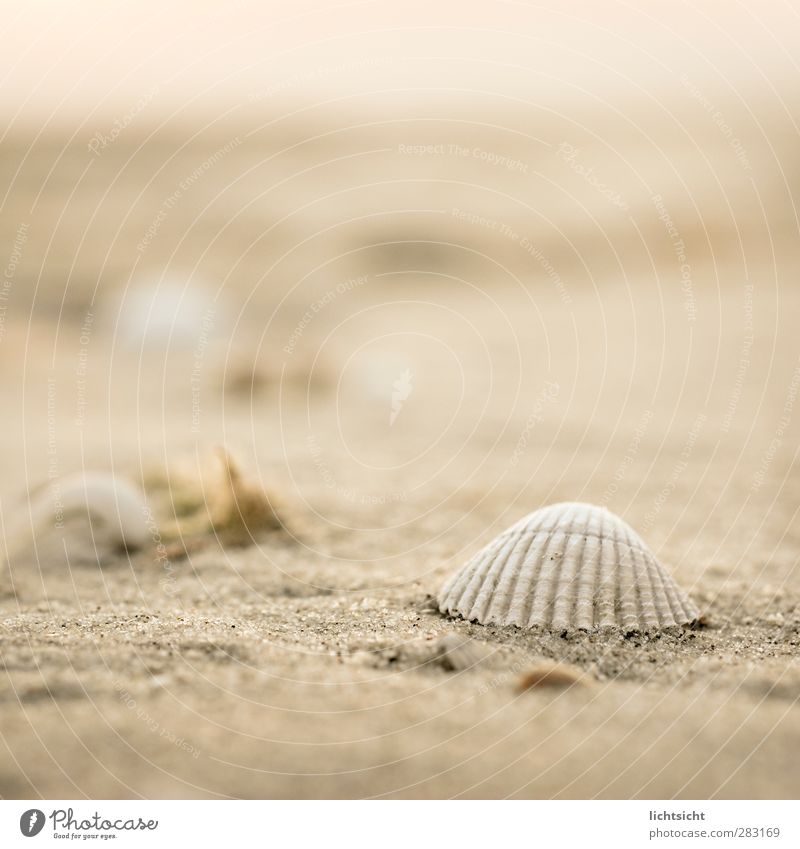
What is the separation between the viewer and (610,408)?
695 centimetres

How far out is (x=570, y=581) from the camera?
2.92 m

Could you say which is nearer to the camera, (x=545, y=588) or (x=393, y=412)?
(x=545, y=588)

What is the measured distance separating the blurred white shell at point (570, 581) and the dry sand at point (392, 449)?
92 millimetres

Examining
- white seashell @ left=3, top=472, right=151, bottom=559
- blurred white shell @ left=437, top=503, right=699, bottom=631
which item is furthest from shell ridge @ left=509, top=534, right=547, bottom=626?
white seashell @ left=3, top=472, right=151, bottom=559

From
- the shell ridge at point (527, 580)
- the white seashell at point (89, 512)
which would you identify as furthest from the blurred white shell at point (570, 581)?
the white seashell at point (89, 512)

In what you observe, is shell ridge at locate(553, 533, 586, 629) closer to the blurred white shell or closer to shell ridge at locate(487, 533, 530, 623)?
the blurred white shell

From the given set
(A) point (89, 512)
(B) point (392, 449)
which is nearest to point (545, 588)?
(A) point (89, 512)

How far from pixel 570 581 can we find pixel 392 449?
3.41 m

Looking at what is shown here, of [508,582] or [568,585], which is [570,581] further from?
[508,582]

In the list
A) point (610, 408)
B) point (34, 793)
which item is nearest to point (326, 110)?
point (610, 408)

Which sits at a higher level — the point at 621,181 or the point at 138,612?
the point at 621,181
